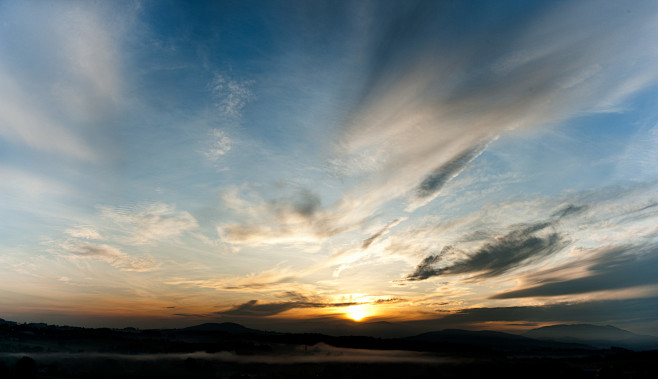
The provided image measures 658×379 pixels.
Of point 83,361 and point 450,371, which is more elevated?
point 83,361

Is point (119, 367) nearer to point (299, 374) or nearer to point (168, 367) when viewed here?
point (168, 367)

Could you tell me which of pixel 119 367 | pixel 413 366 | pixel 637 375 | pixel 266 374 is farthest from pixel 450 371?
pixel 119 367

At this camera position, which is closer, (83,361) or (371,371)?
(371,371)

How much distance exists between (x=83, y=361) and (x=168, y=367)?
117 feet

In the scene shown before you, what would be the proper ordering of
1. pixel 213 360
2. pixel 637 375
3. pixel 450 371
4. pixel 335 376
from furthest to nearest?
pixel 213 360 < pixel 450 371 < pixel 335 376 < pixel 637 375

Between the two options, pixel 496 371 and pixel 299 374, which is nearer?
pixel 299 374

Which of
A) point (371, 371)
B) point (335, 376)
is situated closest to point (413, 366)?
point (371, 371)

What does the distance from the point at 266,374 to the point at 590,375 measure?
12314cm

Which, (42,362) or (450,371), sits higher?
(42,362)

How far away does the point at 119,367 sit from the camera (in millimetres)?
141000

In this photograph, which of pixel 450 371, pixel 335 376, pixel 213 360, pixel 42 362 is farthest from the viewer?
pixel 213 360

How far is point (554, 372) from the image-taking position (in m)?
131

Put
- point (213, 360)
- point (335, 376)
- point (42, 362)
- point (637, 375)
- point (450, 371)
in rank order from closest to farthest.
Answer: point (637, 375), point (335, 376), point (42, 362), point (450, 371), point (213, 360)

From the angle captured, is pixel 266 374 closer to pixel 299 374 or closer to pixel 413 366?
pixel 299 374
